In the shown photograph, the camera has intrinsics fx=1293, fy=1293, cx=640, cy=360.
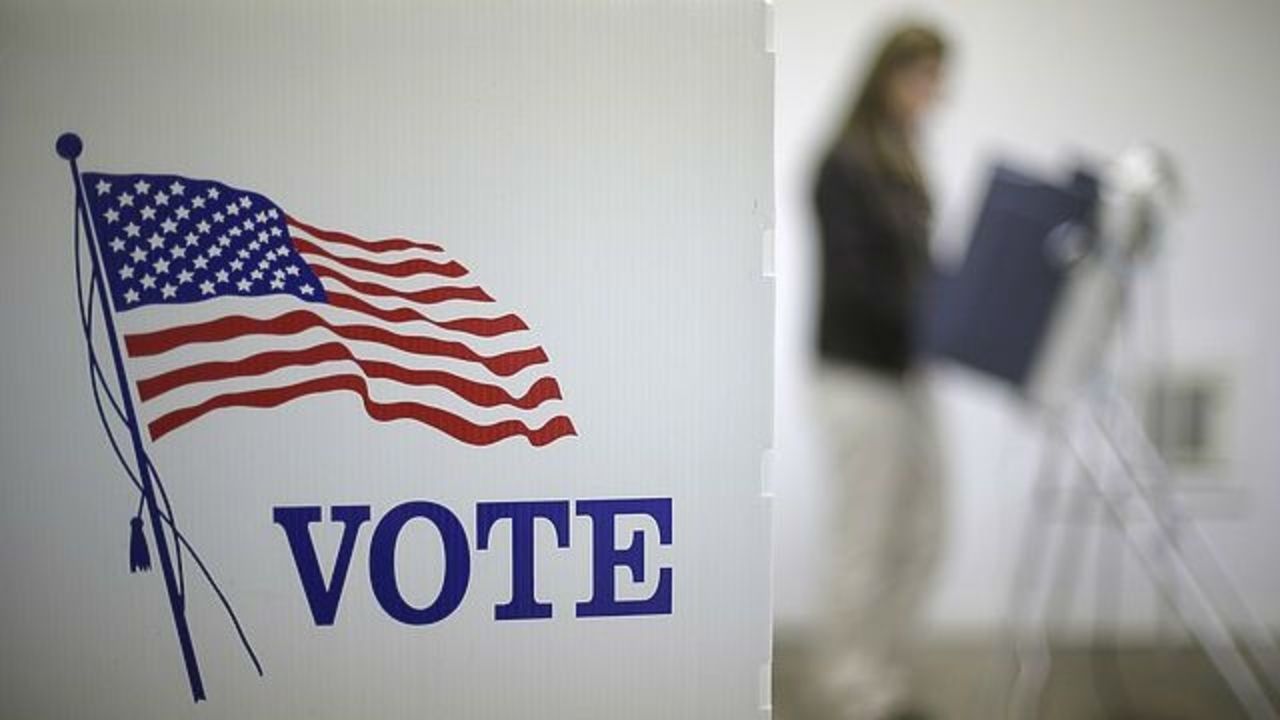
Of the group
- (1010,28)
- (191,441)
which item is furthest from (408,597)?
(1010,28)

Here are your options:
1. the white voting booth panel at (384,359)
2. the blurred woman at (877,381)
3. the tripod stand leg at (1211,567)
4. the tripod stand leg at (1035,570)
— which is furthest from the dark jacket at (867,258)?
the white voting booth panel at (384,359)

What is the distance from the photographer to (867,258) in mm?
2383

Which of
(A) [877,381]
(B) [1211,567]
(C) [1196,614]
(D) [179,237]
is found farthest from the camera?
(B) [1211,567]

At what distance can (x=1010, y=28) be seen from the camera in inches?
128

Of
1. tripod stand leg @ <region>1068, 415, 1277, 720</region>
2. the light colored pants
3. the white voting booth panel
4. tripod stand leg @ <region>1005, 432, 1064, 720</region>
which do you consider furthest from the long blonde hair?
the white voting booth panel

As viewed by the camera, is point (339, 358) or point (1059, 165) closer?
point (339, 358)

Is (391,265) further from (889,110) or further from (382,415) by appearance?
(889,110)

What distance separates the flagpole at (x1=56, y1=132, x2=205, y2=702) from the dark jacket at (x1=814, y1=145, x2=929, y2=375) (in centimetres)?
172

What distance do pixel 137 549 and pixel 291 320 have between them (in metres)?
0.17

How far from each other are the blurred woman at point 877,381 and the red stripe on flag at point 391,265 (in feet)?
5.42

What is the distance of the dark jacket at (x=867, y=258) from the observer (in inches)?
92.9

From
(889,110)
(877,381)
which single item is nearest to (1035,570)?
(877,381)

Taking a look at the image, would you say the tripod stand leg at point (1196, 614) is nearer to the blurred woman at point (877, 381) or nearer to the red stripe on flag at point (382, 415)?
the blurred woman at point (877, 381)

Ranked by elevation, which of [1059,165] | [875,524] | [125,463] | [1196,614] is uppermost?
[1059,165]
